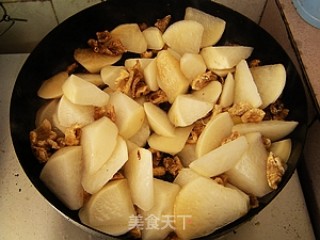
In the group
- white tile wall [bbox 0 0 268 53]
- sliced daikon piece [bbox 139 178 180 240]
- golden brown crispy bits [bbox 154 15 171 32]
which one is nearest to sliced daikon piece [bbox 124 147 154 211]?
sliced daikon piece [bbox 139 178 180 240]

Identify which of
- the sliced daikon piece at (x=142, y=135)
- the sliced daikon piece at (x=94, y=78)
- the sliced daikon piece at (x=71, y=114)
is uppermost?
the sliced daikon piece at (x=94, y=78)

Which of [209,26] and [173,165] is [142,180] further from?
[209,26]

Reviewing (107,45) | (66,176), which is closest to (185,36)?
(107,45)

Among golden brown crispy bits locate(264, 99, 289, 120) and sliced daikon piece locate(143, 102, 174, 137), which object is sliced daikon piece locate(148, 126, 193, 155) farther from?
golden brown crispy bits locate(264, 99, 289, 120)

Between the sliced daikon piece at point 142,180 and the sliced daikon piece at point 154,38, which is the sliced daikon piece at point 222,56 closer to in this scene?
the sliced daikon piece at point 154,38

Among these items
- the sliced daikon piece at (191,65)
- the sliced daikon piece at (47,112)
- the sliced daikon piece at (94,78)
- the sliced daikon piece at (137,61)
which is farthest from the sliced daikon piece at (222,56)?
the sliced daikon piece at (47,112)

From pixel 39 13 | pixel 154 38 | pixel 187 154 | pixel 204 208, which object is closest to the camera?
pixel 204 208
